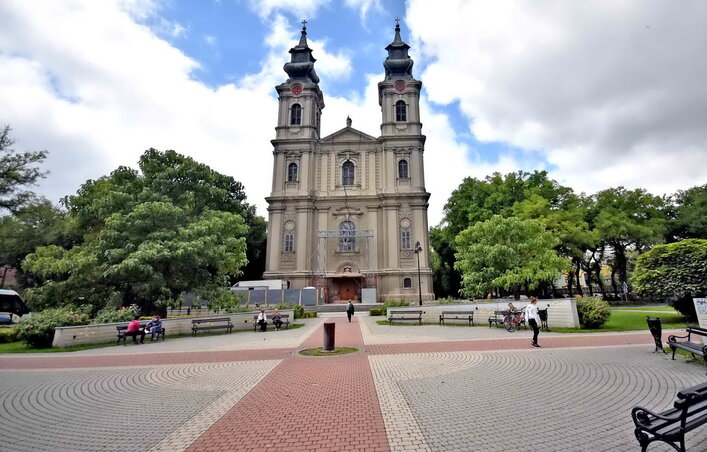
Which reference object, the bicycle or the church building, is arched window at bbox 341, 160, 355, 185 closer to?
the church building

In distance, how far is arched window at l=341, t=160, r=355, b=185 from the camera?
4059cm

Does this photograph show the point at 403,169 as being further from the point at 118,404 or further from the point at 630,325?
the point at 118,404

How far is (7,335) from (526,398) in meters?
20.4

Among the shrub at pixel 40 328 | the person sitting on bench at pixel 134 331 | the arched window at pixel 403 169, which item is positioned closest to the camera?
the shrub at pixel 40 328

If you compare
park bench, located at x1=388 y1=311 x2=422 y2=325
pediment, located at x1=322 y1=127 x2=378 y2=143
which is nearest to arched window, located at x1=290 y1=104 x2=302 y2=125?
pediment, located at x1=322 y1=127 x2=378 y2=143

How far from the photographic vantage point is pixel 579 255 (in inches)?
1238

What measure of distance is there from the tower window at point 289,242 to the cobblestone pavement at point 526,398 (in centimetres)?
2926

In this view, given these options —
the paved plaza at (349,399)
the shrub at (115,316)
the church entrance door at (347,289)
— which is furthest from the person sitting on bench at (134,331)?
the church entrance door at (347,289)

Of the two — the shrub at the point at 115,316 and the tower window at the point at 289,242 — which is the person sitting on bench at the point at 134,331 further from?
the tower window at the point at 289,242

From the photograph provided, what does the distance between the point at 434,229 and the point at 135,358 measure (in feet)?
139

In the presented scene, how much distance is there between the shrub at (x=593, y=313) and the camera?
14603 millimetres

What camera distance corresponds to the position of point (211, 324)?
17.8 metres

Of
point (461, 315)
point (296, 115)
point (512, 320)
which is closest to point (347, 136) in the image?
point (296, 115)

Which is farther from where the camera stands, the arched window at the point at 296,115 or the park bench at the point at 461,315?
the arched window at the point at 296,115
